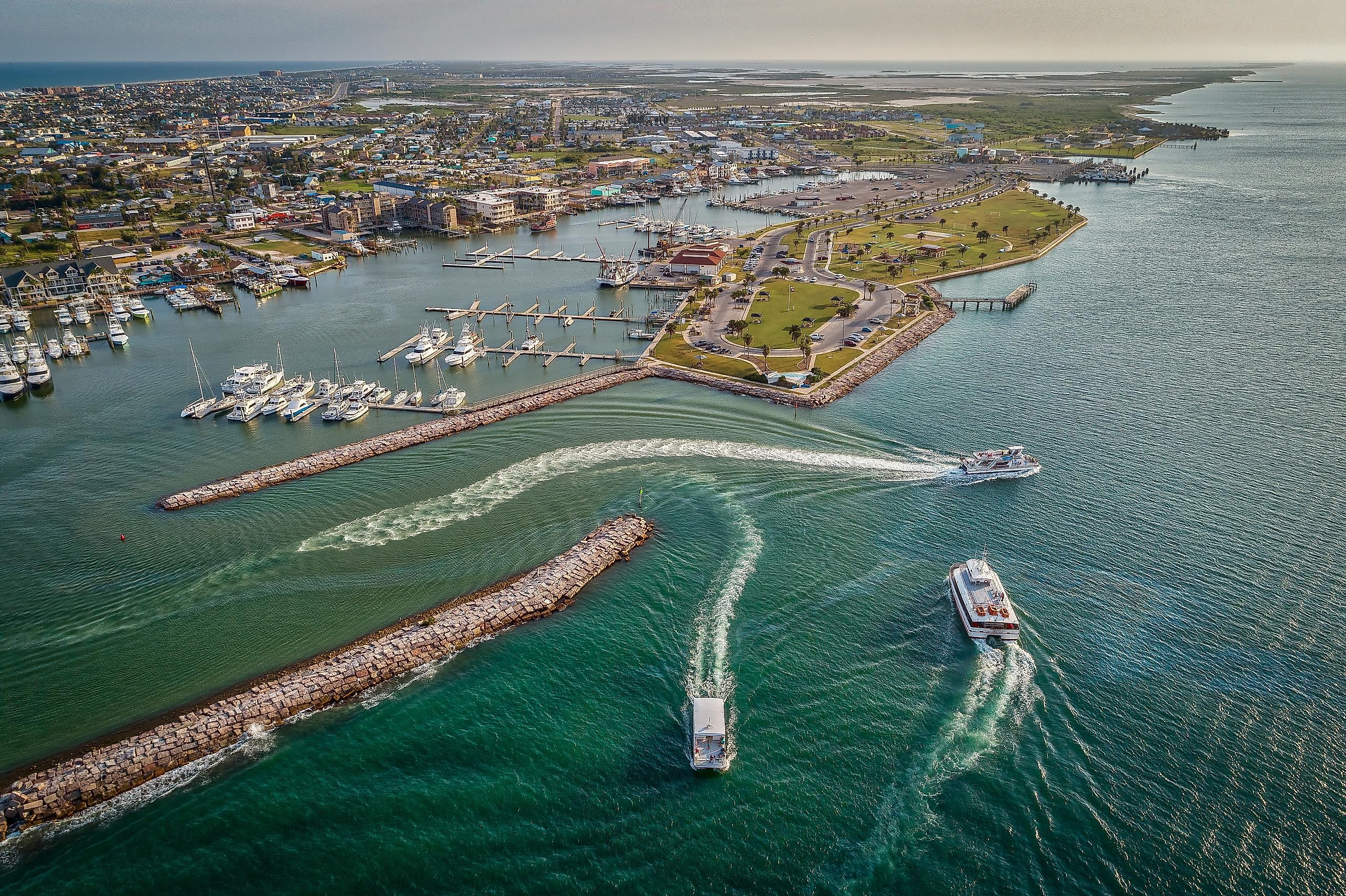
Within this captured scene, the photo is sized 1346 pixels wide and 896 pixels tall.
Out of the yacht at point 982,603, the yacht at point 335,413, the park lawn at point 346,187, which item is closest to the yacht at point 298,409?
the yacht at point 335,413

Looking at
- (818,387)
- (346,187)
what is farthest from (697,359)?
(346,187)

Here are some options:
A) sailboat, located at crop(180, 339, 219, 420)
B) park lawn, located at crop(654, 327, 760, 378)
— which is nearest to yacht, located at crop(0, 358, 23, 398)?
sailboat, located at crop(180, 339, 219, 420)

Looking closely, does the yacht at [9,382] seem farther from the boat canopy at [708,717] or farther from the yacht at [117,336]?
the boat canopy at [708,717]

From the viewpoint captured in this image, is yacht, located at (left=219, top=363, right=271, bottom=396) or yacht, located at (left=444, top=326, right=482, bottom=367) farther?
yacht, located at (left=444, top=326, right=482, bottom=367)

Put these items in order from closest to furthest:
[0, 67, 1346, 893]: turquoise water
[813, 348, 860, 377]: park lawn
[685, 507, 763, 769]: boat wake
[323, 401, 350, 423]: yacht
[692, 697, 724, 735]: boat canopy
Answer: [0, 67, 1346, 893]: turquoise water, [692, 697, 724, 735]: boat canopy, [685, 507, 763, 769]: boat wake, [323, 401, 350, 423]: yacht, [813, 348, 860, 377]: park lawn

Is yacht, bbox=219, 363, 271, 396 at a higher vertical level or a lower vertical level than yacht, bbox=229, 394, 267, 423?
higher

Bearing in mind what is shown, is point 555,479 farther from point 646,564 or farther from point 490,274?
point 490,274

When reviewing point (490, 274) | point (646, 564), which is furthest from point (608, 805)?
point (490, 274)

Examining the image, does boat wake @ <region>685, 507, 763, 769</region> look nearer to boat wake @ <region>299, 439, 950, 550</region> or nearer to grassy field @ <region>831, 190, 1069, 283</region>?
boat wake @ <region>299, 439, 950, 550</region>
